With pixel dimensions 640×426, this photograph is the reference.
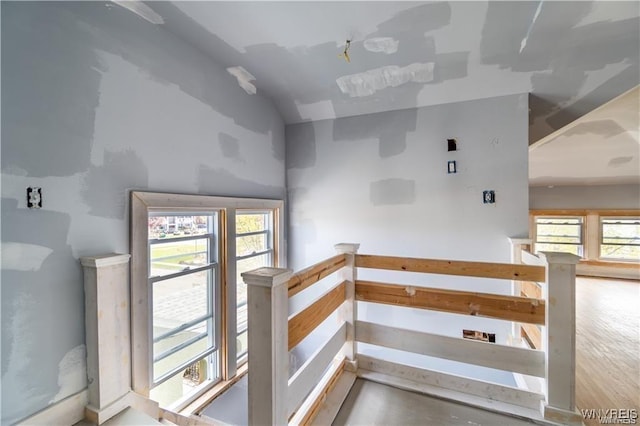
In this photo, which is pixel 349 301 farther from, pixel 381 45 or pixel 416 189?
pixel 381 45

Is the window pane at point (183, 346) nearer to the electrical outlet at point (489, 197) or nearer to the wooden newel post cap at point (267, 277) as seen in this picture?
the wooden newel post cap at point (267, 277)

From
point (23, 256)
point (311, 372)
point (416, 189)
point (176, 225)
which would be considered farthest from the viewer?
point (416, 189)

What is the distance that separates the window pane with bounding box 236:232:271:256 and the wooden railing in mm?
1551

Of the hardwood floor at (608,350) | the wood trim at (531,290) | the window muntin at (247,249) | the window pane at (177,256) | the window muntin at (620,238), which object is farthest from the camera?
the window muntin at (620,238)

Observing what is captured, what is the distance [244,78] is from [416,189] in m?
2.39

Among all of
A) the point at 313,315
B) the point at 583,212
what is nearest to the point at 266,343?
the point at 313,315

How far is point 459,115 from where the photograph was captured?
3090mm

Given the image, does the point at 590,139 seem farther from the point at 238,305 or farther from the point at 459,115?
the point at 238,305

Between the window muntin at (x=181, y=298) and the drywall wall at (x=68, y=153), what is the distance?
1.26ft

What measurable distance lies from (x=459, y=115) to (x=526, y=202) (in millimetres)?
1190

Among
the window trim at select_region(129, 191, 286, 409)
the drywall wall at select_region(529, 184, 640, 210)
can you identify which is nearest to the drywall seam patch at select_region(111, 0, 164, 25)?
the window trim at select_region(129, 191, 286, 409)

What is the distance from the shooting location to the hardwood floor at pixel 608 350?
2.10 m

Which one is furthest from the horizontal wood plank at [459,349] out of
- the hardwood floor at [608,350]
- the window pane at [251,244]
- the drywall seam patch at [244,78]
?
the drywall seam patch at [244,78]

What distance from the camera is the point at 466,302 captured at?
1854 mm
